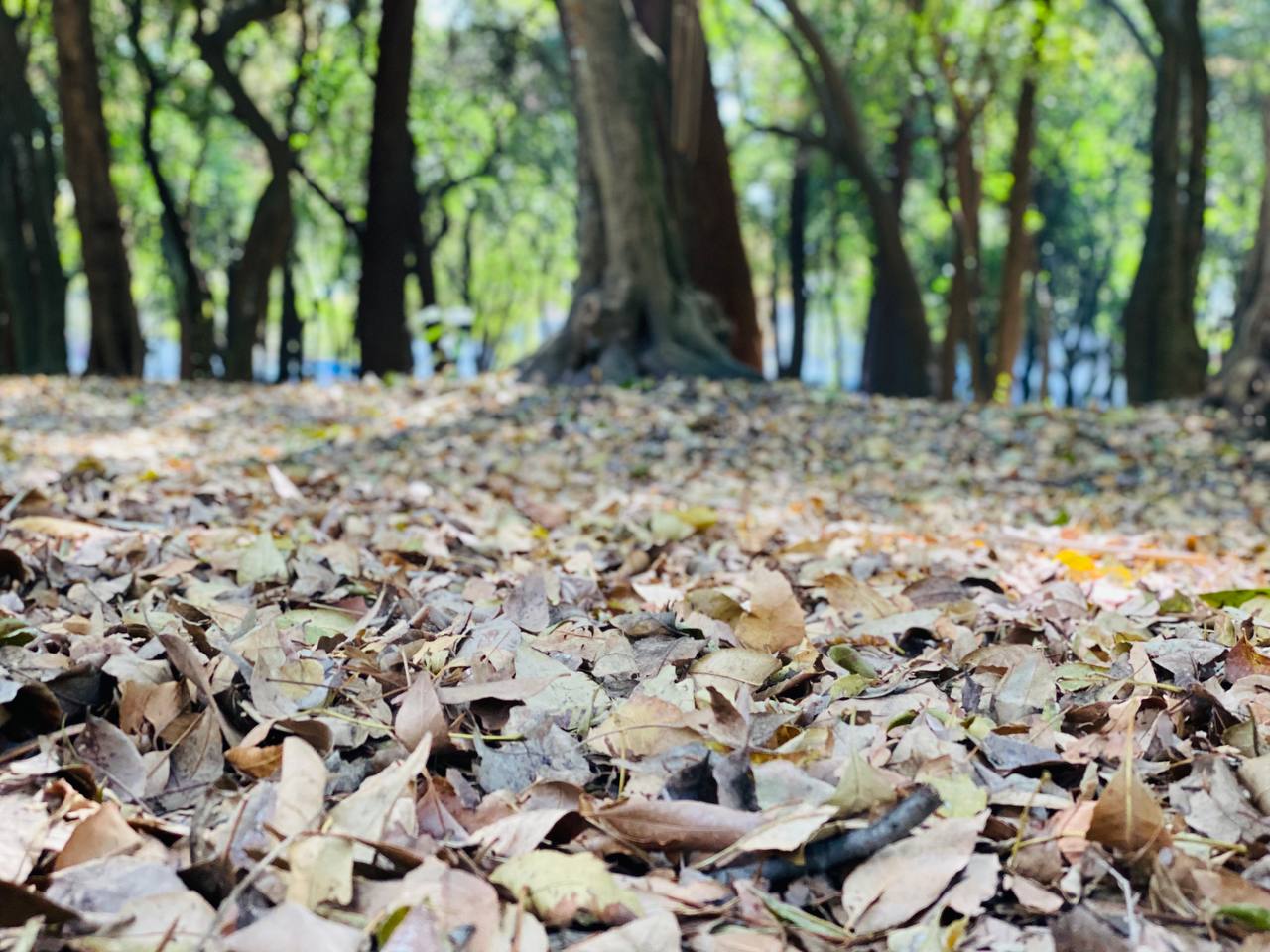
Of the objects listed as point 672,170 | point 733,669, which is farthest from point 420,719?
point 672,170

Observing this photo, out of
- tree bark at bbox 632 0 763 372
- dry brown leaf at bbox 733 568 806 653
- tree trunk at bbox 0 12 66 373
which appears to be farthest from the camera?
tree trunk at bbox 0 12 66 373

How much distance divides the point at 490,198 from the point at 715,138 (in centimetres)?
1132

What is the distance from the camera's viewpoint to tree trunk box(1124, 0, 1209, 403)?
8.34m

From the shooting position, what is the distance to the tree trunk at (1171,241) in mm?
8336

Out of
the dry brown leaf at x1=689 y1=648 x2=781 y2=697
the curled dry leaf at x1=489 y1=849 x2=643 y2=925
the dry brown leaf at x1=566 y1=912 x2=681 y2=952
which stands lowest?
the dry brown leaf at x1=566 y1=912 x2=681 y2=952

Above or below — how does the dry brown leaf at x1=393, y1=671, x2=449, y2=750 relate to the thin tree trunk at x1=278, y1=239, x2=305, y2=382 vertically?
below

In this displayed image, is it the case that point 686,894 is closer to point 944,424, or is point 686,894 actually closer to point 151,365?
point 944,424

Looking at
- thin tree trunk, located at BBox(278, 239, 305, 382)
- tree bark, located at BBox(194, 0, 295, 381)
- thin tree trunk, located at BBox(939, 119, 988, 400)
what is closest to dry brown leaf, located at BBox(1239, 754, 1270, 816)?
thin tree trunk, located at BBox(939, 119, 988, 400)

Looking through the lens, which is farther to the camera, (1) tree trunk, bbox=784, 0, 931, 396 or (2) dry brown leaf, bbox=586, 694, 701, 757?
(1) tree trunk, bbox=784, 0, 931, 396

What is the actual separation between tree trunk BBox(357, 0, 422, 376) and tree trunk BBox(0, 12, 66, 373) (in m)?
3.04

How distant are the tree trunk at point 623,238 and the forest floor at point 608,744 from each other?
3.69 meters

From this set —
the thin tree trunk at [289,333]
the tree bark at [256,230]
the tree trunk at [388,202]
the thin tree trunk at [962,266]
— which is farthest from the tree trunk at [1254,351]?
the thin tree trunk at [289,333]

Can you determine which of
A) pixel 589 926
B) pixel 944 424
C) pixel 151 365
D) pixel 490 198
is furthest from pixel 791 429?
pixel 151 365

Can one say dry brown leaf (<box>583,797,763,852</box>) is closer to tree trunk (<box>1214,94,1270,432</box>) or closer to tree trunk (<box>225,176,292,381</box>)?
tree trunk (<box>1214,94,1270,432</box>)
